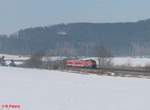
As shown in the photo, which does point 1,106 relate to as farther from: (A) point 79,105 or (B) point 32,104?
(A) point 79,105

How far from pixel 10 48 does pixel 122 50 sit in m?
48.8

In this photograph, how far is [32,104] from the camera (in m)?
21.2

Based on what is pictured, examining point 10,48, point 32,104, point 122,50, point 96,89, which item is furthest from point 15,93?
point 122,50

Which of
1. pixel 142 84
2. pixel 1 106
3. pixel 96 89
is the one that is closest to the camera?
pixel 1 106

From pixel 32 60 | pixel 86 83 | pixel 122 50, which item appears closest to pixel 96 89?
pixel 86 83

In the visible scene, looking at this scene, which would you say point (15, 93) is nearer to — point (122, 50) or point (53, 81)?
point (53, 81)

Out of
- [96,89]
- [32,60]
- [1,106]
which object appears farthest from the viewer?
[32,60]

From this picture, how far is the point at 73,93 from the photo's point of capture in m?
24.6

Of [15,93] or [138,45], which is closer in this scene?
[15,93]

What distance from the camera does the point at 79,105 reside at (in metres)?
21.2

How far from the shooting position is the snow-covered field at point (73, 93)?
21359 mm

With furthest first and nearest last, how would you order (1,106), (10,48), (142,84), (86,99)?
(10,48) < (142,84) < (86,99) < (1,106)

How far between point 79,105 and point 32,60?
1785 inches

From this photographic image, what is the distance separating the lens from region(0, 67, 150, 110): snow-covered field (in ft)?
70.1
